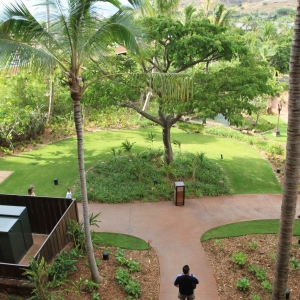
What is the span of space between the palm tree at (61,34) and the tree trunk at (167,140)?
7198 mm

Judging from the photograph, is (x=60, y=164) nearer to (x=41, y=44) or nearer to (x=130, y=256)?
(x=130, y=256)

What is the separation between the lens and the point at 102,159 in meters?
16.5

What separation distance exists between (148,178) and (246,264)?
5.88 metres

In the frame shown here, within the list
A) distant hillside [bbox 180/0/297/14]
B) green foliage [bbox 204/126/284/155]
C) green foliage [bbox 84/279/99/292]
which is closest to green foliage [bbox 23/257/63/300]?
green foliage [bbox 84/279/99/292]

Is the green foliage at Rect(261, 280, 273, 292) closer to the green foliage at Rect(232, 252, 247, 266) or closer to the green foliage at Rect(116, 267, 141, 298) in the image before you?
the green foliage at Rect(232, 252, 247, 266)

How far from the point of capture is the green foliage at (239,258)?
873cm

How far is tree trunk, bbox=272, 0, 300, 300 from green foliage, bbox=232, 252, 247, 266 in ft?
7.06

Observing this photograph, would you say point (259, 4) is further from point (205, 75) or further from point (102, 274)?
point (102, 274)

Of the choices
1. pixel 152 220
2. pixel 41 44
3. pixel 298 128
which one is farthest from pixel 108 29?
pixel 152 220

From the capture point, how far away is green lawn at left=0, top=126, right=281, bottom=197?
1384 centimetres

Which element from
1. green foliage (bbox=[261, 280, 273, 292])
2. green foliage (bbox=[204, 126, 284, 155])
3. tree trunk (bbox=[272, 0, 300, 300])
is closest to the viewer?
tree trunk (bbox=[272, 0, 300, 300])

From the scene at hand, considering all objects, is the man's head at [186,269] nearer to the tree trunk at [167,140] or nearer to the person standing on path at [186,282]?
the person standing on path at [186,282]

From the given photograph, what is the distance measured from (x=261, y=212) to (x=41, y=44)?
9134mm

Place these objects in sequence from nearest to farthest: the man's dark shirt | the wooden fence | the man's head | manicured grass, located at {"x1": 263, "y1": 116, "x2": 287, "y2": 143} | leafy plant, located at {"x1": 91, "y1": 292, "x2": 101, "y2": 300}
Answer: the man's head, the man's dark shirt, leafy plant, located at {"x1": 91, "y1": 292, "x2": 101, "y2": 300}, the wooden fence, manicured grass, located at {"x1": 263, "y1": 116, "x2": 287, "y2": 143}
